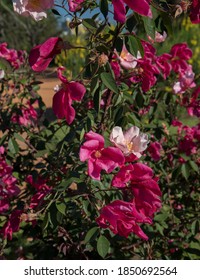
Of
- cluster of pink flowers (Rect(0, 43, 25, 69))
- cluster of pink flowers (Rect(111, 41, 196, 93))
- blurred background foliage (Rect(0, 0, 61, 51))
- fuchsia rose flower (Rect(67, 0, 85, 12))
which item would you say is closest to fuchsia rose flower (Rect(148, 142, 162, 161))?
cluster of pink flowers (Rect(111, 41, 196, 93))

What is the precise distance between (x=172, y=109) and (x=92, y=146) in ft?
4.02

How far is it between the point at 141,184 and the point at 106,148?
13 cm

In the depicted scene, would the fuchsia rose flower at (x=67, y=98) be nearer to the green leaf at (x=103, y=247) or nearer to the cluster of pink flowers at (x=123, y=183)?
the cluster of pink flowers at (x=123, y=183)

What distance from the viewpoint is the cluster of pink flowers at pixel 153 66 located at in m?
Result: 1.51

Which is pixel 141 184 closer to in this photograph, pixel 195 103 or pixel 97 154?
pixel 97 154

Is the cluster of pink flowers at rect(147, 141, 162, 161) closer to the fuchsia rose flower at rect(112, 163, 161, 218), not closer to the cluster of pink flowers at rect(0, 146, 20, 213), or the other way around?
the cluster of pink flowers at rect(0, 146, 20, 213)

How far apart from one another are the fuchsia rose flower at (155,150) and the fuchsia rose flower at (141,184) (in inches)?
35.8

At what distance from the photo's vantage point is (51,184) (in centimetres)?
190

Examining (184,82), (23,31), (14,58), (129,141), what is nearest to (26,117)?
(14,58)

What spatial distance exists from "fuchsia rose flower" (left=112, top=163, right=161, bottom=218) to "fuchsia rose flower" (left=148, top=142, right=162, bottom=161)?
909mm

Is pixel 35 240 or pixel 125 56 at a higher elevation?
pixel 125 56

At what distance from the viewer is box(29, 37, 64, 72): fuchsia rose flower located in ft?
4.18

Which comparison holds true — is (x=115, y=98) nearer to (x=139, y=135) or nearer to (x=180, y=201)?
(x=139, y=135)
